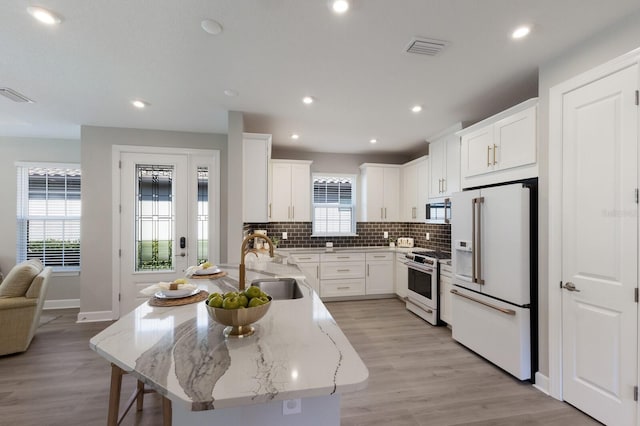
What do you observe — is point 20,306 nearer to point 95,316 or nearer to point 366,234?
point 95,316

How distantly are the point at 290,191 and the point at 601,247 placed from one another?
3964 millimetres

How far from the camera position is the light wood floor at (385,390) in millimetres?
2004

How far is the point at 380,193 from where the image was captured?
5.28 m

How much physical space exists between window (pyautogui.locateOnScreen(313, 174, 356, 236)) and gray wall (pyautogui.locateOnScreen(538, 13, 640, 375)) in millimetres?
3394

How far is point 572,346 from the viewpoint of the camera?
6.84ft

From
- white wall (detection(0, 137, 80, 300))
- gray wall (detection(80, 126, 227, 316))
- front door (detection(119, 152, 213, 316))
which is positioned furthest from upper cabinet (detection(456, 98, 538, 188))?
white wall (detection(0, 137, 80, 300))

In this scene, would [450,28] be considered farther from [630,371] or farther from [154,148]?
[154,148]

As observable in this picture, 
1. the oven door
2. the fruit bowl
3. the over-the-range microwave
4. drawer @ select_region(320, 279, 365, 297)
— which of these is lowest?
drawer @ select_region(320, 279, 365, 297)

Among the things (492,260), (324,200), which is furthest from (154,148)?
(492,260)

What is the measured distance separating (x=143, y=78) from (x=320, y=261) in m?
3.42

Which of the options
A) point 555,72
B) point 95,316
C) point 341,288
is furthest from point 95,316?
point 555,72

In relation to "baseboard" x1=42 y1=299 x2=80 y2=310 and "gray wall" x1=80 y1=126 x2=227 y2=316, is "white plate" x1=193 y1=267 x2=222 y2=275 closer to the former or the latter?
"gray wall" x1=80 y1=126 x2=227 y2=316

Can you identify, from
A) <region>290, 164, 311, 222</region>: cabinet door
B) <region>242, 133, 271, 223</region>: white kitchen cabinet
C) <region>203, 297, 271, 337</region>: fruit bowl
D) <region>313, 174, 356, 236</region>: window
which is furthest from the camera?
<region>313, 174, 356, 236</region>: window

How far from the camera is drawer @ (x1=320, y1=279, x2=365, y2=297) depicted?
4738 millimetres
